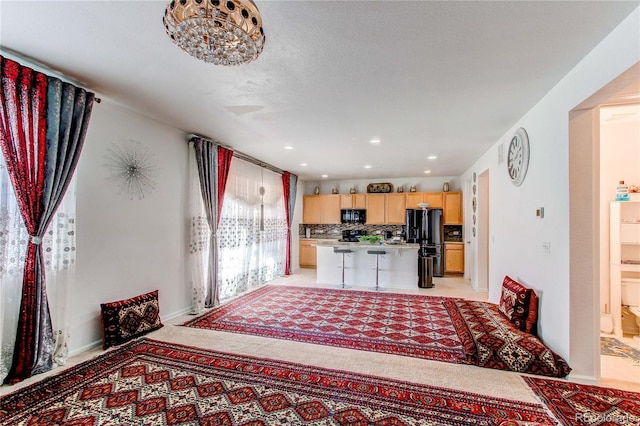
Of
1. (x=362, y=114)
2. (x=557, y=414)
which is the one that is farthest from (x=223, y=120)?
(x=557, y=414)

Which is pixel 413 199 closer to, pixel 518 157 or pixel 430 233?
pixel 430 233

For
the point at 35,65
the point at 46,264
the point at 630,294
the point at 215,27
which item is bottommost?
the point at 630,294

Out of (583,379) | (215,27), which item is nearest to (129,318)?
(215,27)

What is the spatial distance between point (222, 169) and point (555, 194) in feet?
14.6

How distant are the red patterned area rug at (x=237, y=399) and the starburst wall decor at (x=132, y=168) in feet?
6.14

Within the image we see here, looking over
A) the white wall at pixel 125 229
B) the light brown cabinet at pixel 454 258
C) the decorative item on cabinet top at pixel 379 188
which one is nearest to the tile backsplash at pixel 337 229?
the decorative item on cabinet top at pixel 379 188

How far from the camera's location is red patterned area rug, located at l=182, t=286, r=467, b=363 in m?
3.21

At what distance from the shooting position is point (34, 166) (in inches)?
95.9

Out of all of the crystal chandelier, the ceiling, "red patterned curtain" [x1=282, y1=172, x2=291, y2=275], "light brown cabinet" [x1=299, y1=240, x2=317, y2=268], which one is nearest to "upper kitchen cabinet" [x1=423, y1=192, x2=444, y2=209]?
"light brown cabinet" [x1=299, y1=240, x2=317, y2=268]

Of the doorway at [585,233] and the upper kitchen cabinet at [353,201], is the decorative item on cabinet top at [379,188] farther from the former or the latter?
the doorway at [585,233]

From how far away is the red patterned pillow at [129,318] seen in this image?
3.01m

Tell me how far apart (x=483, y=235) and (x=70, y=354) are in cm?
644

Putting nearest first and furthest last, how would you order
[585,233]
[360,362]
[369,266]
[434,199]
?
[585,233] → [360,362] → [369,266] → [434,199]

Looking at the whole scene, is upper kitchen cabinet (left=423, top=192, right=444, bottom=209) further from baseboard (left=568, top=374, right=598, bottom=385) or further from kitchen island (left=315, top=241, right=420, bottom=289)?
baseboard (left=568, top=374, right=598, bottom=385)
